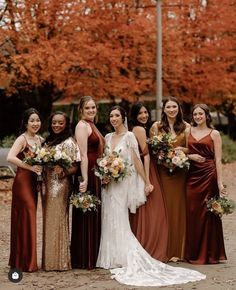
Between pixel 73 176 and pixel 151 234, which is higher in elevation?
pixel 73 176

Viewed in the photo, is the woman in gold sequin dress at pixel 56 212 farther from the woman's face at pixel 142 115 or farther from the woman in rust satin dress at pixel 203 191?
the woman in rust satin dress at pixel 203 191

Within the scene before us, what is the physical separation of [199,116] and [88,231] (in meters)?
2.17

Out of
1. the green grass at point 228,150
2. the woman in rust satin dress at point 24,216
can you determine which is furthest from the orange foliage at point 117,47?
the woman in rust satin dress at point 24,216

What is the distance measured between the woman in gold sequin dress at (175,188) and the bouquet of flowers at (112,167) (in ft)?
2.74

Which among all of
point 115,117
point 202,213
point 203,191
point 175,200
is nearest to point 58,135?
point 115,117

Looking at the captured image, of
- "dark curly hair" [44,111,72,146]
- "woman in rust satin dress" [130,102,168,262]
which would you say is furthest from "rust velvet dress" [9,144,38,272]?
"woman in rust satin dress" [130,102,168,262]

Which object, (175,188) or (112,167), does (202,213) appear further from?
(112,167)

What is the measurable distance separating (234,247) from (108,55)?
9.46 meters

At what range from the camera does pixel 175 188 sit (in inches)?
353

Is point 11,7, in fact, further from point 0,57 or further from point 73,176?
point 73,176

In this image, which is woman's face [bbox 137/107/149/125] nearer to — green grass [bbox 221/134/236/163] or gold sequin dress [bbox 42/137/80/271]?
gold sequin dress [bbox 42/137/80/271]

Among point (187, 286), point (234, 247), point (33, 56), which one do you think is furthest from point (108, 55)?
point (187, 286)

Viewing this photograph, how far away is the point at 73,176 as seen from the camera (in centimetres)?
848

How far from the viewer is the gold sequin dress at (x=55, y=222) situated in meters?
8.29
